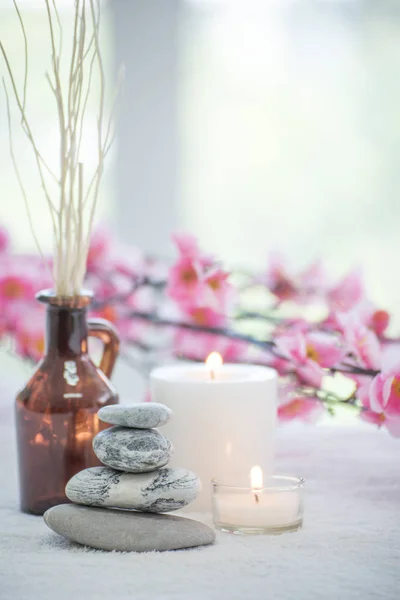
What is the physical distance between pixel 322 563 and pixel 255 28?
2.33 metres

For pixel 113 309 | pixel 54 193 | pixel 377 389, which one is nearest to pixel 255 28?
pixel 54 193

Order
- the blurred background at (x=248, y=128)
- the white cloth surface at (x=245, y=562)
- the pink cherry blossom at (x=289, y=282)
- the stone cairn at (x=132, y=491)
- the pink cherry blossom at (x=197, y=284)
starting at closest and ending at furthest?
the white cloth surface at (x=245, y=562), the stone cairn at (x=132, y=491), the pink cherry blossom at (x=197, y=284), the pink cherry blossom at (x=289, y=282), the blurred background at (x=248, y=128)

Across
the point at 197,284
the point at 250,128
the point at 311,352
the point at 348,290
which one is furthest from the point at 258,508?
the point at 250,128

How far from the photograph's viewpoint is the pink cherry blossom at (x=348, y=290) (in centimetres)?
125

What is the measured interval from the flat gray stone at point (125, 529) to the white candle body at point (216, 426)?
0.31ft

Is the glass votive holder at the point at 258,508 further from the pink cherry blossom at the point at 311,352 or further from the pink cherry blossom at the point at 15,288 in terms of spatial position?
the pink cherry blossom at the point at 15,288

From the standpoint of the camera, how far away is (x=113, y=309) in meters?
1.33

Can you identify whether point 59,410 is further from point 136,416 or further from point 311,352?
point 311,352

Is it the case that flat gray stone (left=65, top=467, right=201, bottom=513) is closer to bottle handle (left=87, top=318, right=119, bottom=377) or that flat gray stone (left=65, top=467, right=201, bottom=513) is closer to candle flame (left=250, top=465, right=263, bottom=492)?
candle flame (left=250, top=465, right=263, bottom=492)

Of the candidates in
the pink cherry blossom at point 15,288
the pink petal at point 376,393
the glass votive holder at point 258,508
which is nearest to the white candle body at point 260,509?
the glass votive holder at point 258,508

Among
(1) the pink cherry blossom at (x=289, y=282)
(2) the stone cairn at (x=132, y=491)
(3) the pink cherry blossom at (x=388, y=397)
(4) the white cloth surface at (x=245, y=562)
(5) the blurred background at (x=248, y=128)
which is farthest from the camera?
(5) the blurred background at (x=248, y=128)

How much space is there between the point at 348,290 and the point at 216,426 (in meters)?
0.51

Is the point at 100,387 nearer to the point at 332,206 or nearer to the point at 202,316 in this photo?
the point at 202,316

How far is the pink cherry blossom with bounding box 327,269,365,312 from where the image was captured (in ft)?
4.10
